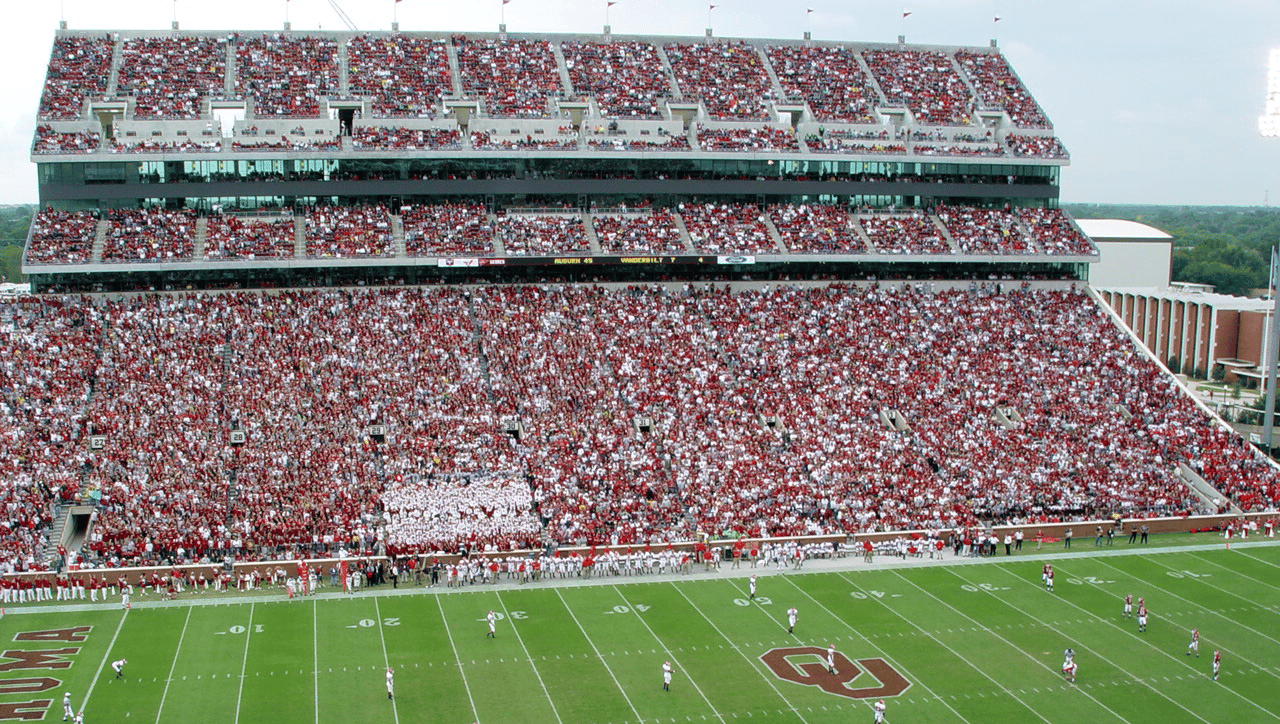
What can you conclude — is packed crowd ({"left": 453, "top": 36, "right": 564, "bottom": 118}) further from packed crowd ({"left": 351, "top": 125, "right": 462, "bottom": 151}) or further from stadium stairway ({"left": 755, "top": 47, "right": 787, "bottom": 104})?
stadium stairway ({"left": 755, "top": 47, "right": 787, "bottom": 104})

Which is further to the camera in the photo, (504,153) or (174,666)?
(504,153)

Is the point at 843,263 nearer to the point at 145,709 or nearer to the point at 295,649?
the point at 295,649

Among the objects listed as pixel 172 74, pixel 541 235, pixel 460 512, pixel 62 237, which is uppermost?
pixel 172 74

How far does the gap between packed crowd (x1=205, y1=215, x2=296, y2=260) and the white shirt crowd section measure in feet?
45.9

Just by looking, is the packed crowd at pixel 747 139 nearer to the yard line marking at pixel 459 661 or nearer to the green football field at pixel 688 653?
the green football field at pixel 688 653

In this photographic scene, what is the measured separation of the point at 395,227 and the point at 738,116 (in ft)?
51.4

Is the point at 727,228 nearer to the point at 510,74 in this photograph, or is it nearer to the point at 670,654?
the point at 510,74

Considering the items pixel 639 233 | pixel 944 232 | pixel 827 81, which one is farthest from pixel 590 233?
pixel 944 232

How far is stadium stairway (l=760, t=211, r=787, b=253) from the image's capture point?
49.9 m

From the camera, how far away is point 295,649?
27078 millimetres

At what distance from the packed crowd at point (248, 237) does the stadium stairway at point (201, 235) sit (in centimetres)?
8

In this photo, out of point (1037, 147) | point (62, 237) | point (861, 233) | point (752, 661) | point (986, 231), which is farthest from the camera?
point (1037, 147)

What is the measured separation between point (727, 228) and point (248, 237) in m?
18.8

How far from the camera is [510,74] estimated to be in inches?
2106
